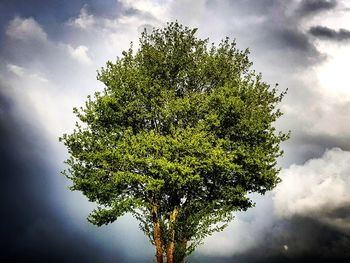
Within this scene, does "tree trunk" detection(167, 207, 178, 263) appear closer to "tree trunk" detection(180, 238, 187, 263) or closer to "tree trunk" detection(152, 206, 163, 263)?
"tree trunk" detection(152, 206, 163, 263)

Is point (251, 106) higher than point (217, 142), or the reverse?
point (251, 106)

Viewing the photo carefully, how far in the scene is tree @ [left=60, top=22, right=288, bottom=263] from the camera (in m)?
28.8

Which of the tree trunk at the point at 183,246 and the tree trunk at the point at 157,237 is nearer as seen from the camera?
the tree trunk at the point at 157,237

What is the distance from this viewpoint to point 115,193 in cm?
3083

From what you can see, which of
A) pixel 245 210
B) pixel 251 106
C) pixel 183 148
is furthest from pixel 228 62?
pixel 245 210

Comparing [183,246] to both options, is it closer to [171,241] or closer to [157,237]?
[171,241]

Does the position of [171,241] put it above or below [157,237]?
below

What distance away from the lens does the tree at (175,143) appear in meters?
28.8

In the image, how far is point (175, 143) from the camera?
92.8 feet

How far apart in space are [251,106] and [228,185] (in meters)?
7.08

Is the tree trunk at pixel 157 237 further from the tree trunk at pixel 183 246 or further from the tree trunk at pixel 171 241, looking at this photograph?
the tree trunk at pixel 183 246

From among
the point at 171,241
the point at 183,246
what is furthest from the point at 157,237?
the point at 183,246

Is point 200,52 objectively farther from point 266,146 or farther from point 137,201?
point 137,201

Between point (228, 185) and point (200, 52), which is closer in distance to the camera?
point (228, 185)
